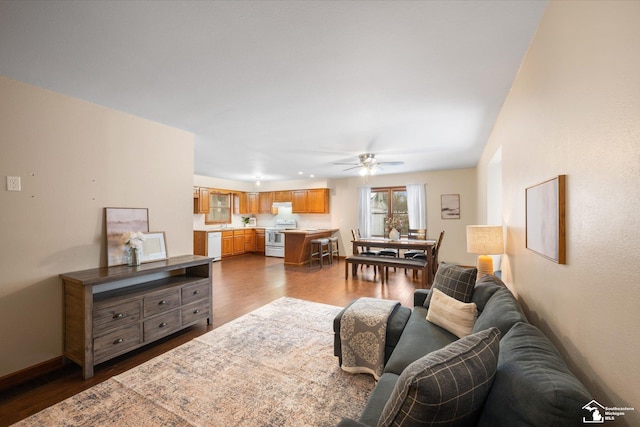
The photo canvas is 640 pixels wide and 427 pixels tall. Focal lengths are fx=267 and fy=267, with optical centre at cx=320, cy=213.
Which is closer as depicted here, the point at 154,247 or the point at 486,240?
the point at 486,240

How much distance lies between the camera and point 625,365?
0.85 m

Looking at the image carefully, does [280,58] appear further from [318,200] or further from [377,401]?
[318,200]

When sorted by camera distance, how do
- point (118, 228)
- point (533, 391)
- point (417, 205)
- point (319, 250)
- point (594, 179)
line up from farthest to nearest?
point (417, 205)
point (319, 250)
point (118, 228)
point (594, 179)
point (533, 391)

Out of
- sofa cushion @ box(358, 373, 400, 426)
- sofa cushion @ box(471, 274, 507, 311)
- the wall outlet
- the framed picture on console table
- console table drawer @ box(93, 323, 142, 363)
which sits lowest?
console table drawer @ box(93, 323, 142, 363)

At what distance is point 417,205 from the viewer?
7.22 m

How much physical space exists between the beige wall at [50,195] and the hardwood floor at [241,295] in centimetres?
37

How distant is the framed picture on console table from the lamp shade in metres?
0.81

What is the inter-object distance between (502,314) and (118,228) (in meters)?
3.54

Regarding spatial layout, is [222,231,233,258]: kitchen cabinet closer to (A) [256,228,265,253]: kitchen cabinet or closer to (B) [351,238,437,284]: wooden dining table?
(A) [256,228,265,253]: kitchen cabinet

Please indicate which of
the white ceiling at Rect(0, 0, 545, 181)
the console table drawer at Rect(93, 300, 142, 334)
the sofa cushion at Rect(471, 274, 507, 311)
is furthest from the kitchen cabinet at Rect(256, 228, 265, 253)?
the sofa cushion at Rect(471, 274, 507, 311)

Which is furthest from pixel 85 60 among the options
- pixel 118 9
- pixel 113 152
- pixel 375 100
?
pixel 375 100

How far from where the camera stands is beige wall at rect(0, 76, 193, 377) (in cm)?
223

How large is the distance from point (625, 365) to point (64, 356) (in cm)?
381

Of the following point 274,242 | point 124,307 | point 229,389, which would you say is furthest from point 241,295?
point 274,242
